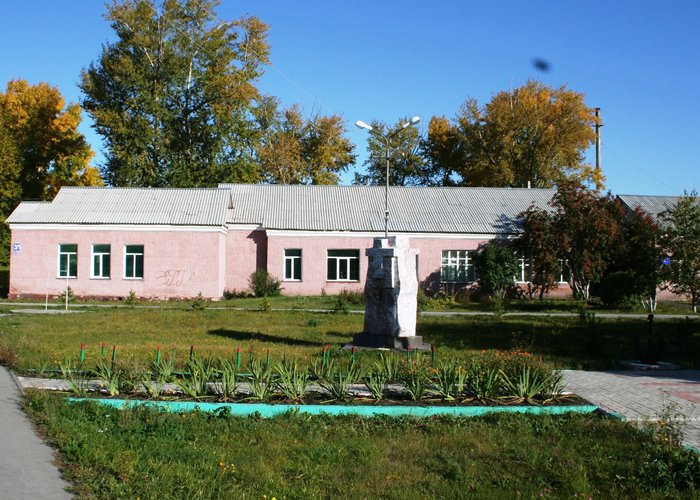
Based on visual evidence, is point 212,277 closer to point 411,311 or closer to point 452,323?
point 452,323

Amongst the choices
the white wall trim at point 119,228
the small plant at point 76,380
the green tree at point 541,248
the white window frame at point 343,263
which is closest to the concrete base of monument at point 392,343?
the small plant at point 76,380

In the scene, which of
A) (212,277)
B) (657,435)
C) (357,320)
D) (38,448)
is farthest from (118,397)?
(212,277)

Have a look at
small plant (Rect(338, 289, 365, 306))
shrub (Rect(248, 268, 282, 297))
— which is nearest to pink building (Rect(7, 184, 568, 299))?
shrub (Rect(248, 268, 282, 297))

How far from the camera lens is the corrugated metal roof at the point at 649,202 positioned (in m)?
36.4

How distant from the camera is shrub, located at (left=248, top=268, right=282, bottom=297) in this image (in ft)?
105

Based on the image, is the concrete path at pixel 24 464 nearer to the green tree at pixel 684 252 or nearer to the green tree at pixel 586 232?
the green tree at pixel 684 252

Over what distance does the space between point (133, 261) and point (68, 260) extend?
9.54ft

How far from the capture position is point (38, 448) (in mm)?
6855

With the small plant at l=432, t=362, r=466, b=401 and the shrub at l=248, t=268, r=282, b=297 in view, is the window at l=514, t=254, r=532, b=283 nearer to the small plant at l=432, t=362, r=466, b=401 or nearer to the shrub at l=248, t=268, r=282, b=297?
the shrub at l=248, t=268, r=282, b=297


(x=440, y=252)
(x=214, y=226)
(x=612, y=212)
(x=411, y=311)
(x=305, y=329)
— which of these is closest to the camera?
(x=411, y=311)

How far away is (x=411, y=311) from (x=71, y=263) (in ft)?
71.6

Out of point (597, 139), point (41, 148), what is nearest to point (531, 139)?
point (597, 139)

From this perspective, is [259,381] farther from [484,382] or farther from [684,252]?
[684,252]

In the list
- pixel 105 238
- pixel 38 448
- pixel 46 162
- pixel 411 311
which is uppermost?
pixel 46 162
